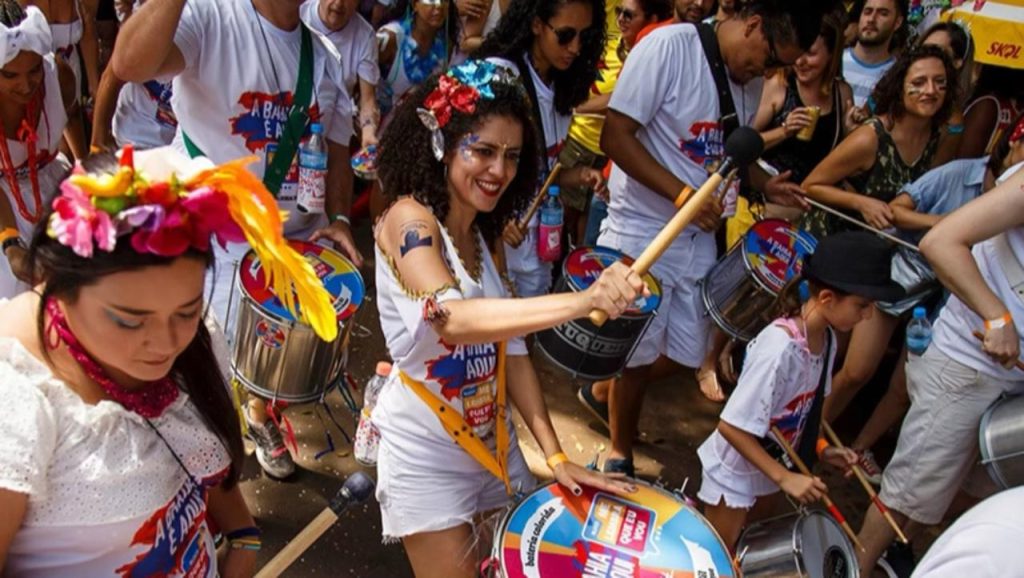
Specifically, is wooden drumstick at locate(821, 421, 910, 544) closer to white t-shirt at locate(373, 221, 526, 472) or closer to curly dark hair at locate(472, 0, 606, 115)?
white t-shirt at locate(373, 221, 526, 472)

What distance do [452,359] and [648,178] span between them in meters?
1.71

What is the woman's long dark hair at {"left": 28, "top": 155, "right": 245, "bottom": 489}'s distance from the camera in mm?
→ 1609

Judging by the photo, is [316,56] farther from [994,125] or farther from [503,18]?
[994,125]

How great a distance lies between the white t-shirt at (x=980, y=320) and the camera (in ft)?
10.2

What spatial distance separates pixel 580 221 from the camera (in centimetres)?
637

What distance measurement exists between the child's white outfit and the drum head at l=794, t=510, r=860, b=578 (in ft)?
1.05

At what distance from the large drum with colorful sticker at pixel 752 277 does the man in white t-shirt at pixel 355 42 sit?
87.9 inches

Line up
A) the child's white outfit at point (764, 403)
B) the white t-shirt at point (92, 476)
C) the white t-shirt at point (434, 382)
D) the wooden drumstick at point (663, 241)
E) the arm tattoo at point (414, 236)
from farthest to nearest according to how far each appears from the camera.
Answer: the child's white outfit at point (764, 403), the white t-shirt at point (434, 382), the arm tattoo at point (414, 236), the wooden drumstick at point (663, 241), the white t-shirt at point (92, 476)

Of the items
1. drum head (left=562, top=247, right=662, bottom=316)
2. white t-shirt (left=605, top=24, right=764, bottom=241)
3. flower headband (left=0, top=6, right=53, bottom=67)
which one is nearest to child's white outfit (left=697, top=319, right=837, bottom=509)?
drum head (left=562, top=247, right=662, bottom=316)

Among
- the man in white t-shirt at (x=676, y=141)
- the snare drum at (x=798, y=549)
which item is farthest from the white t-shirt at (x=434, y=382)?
the man in white t-shirt at (x=676, y=141)

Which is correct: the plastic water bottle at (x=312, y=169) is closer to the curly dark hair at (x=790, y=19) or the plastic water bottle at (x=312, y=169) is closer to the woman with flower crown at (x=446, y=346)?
the woman with flower crown at (x=446, y=346)

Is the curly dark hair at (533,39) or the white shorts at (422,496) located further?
the curly dark hair at (533,39)

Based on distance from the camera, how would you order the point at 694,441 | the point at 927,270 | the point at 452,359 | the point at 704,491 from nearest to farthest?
the point at 452,359 → the point at 704,491 → the point at 927,270 → the point at 694,441

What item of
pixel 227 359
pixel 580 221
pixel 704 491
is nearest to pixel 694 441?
pixel 704 491
